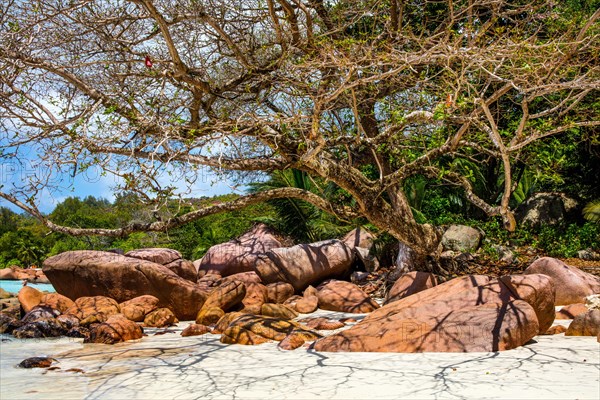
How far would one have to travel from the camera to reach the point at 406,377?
15.9ft

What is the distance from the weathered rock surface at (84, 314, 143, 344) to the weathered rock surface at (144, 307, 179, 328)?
827 millimetres

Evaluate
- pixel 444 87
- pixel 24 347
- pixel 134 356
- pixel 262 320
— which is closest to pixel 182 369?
pixel 134 356

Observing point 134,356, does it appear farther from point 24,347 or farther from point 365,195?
point 365,195

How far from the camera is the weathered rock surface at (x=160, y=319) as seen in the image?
8.50 meters

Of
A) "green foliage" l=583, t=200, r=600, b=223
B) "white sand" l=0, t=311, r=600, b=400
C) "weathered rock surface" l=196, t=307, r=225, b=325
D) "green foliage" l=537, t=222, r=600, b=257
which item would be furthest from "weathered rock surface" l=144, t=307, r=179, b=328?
"green foliage" l=583, t=200, r=600, b=223

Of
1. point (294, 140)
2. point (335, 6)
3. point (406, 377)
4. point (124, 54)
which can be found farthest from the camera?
point (335, 6)

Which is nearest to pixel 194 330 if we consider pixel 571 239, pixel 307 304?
pixel 307 304

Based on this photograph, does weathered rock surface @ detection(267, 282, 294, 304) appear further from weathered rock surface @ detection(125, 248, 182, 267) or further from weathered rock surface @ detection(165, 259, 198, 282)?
weathered rock surface @ detection(125, 248, 182, 267)

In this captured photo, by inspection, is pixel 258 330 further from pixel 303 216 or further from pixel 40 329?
pixel 303 216

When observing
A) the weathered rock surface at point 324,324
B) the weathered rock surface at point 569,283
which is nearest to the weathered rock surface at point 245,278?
the weathered rock surface at point 324,324

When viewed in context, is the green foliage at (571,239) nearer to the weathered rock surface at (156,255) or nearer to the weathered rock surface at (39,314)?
the weathered rock surface at (156,255)

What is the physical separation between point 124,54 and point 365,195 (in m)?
4.52

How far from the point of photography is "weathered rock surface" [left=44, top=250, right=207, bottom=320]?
931 centimetres

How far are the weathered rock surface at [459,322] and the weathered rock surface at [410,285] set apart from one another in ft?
7.24
